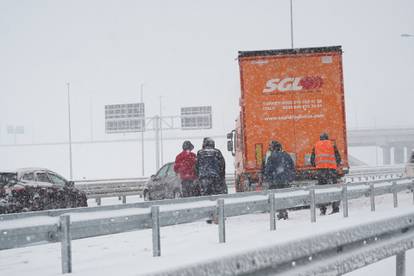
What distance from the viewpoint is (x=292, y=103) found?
49.4ft

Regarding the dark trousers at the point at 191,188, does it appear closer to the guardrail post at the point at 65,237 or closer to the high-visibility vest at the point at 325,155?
the high-visibility vest at the point at 325,155

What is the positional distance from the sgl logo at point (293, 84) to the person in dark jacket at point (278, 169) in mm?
1786

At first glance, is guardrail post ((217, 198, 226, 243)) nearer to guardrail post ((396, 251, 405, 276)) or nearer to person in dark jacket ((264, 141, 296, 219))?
guardrail post ((396, 251, 405, 276))

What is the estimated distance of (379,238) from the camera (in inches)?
207

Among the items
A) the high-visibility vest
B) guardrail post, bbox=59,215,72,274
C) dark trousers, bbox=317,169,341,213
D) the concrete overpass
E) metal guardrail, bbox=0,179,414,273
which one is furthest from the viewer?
the concrete overpass

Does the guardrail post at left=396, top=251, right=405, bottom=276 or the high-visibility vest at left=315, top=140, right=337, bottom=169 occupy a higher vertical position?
the high-visibility vest at left=315, top=140, right=337, bottom=169

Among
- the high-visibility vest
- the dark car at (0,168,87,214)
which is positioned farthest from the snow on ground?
the dark car at (0,168,87,214)

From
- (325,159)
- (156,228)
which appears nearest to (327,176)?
(325,159)

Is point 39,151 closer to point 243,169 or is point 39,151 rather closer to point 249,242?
point 243,169

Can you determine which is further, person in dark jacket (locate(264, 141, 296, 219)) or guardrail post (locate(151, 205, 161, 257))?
person in dark jacket (locate(264, 141, 296, 219))

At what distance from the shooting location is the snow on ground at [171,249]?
3.53 metres

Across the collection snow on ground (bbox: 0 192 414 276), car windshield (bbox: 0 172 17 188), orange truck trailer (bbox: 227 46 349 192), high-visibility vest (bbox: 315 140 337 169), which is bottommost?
snow on ground (bbox: 0 192 414 276)

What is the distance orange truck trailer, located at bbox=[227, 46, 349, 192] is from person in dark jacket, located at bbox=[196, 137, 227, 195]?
7.61 ft

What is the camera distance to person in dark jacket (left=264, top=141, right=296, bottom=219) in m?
13.7
